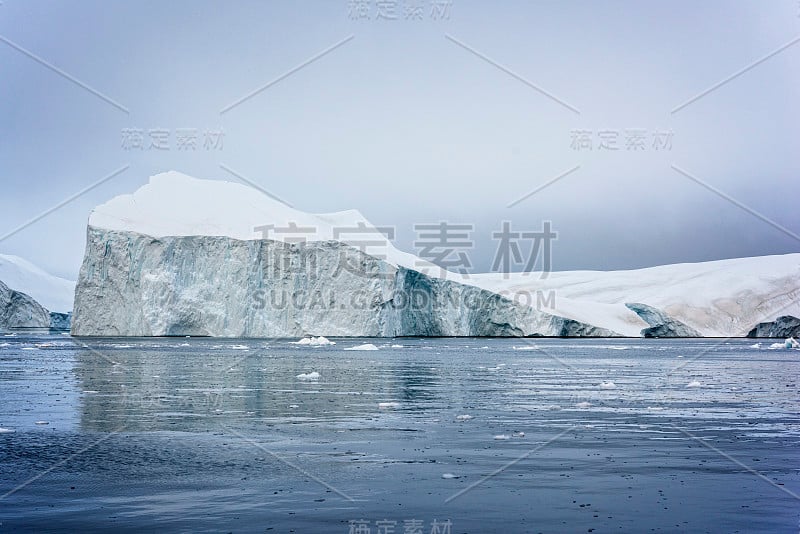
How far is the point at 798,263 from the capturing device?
117 meters

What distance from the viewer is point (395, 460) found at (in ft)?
31.8

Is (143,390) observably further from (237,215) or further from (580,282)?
(580,282)

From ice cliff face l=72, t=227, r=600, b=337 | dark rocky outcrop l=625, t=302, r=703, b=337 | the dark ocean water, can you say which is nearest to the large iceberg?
ice cliff face l=72, t=227, r=600, b=337

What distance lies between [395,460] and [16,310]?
102536mm

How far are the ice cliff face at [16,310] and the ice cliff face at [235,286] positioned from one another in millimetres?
42251

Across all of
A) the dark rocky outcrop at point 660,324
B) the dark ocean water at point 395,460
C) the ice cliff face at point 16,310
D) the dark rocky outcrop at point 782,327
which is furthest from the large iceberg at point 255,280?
the dark ocean water at point 395,460

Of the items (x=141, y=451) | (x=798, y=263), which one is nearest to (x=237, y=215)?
(x=141, y=451)

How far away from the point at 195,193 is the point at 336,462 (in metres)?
65.9

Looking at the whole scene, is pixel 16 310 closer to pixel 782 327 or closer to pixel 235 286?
pixel 235 286

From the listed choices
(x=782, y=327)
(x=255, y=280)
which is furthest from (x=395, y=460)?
(x=782, y=327)

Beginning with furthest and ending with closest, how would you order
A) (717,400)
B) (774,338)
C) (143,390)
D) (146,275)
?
(774,338), (146,275), (143,390), (717,400)

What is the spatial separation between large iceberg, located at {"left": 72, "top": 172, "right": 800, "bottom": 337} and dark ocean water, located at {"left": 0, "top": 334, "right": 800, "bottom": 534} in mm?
42159

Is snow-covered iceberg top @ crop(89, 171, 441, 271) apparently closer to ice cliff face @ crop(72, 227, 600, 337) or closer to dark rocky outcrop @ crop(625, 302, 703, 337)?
ice cliff face @ crop(72, 227, 600, 337)

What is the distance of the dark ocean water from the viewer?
6.93 meters
